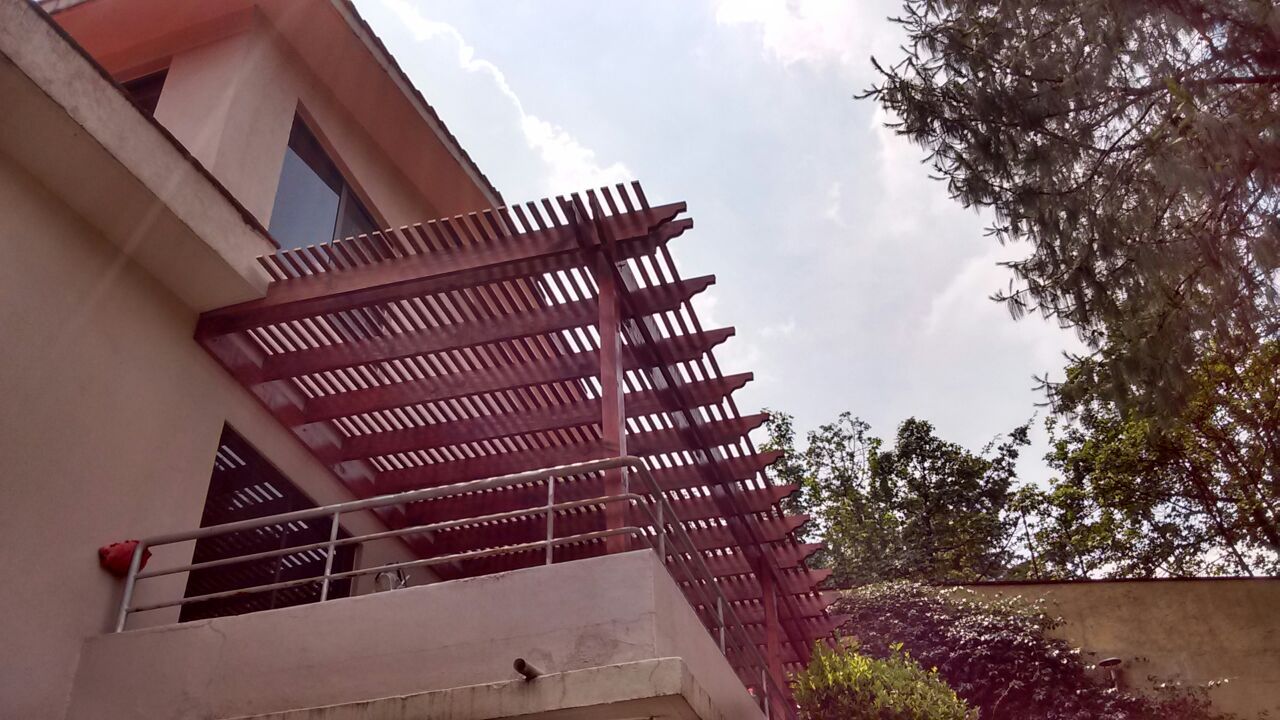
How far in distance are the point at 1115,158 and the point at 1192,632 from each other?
10604 mm

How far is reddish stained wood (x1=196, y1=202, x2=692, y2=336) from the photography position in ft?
20.9

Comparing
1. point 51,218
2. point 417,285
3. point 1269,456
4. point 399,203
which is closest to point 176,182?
point 51,218

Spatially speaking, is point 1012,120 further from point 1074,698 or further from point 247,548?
point 1074,698

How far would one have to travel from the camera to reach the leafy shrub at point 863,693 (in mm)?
8742

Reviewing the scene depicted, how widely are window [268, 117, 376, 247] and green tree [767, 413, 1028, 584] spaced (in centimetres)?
1597

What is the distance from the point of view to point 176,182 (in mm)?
6617

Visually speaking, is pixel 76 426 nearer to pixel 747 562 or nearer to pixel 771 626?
pixel 747 562

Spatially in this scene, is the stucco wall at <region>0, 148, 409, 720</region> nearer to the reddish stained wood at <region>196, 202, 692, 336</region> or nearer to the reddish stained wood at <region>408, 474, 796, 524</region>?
the reddish stained wood at <region>196, 202, 692, 336</region>

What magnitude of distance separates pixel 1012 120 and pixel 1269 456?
13400 mm

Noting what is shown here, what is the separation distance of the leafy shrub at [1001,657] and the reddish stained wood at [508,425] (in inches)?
439

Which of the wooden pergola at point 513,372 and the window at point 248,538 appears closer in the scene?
the wooden pergola at point 513,372

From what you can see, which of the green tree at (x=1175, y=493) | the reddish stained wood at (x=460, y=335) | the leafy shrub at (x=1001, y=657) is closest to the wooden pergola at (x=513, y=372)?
the reddish stained wood at (x=460, y=335)

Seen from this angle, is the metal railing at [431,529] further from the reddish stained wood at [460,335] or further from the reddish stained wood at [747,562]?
the reddish stained wood at [747,562]

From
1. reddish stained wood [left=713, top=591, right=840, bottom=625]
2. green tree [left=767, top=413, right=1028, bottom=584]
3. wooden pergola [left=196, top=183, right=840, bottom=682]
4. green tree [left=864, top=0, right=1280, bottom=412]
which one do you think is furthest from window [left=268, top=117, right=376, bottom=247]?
green tree [left=767, top=413, right=1028, bottom=584]
